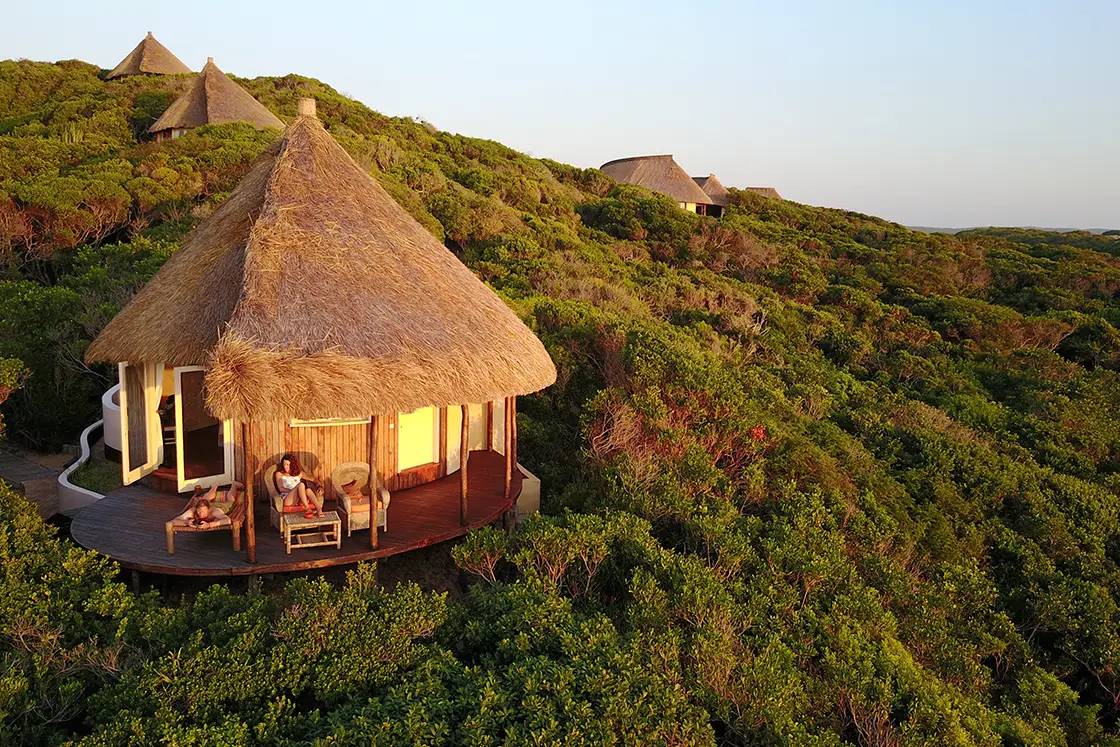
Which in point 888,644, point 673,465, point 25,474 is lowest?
point 888,644

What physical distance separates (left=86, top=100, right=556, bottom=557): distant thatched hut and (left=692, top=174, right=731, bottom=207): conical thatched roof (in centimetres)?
3874

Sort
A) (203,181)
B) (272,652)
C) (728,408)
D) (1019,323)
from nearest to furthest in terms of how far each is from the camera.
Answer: (272,652) < (728,408) < (203,181) < (1019,323)

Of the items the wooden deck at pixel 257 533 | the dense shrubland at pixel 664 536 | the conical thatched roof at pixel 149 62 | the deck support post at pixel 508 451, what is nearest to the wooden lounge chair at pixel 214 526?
the wooden deck at pixel 257 533

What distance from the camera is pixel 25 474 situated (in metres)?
10.6

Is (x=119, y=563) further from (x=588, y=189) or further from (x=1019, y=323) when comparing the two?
(x=588, y=189)

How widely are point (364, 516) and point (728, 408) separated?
637 centimetres

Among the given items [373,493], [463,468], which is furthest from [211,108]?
[373,493]

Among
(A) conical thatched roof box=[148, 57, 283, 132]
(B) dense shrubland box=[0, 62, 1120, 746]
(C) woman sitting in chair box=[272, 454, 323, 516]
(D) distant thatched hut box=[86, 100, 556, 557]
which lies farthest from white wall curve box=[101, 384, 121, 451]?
(A) conical thatched roof box=[148, 57, 283, 132]

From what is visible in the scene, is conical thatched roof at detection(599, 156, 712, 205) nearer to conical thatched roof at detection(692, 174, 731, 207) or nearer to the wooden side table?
conical thatched roof at detection(692, 174, 731, 207)

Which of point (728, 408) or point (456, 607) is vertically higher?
point (728, 408)

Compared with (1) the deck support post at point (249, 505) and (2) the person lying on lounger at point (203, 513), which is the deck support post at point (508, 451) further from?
(2) the person lying on lounger at point (203, 513)

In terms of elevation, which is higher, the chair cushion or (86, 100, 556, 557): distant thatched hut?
(86, 100, 556, 557): distant thatched hut

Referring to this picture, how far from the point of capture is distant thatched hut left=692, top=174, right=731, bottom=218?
4491 centimetres

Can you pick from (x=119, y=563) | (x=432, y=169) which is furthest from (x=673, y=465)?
(x=432, y=169)
